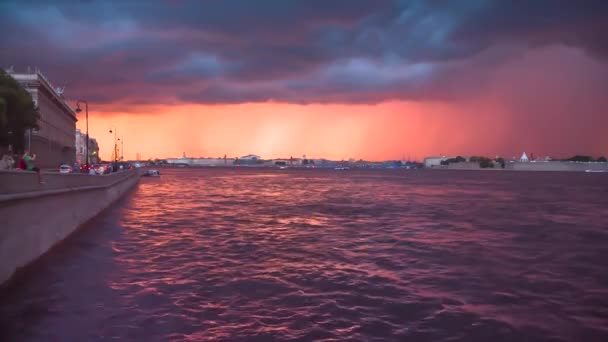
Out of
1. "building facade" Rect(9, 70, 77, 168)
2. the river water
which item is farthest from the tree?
the river water

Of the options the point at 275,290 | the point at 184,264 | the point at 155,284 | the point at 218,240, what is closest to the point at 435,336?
the point at 275,290

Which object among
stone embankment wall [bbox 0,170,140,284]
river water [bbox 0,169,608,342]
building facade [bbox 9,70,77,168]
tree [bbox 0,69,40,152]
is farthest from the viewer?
building facade [bbox 9,70,77,168]

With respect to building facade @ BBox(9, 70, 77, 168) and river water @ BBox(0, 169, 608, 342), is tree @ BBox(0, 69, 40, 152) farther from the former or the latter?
river water @ BBox(0, 169, 608, 342)

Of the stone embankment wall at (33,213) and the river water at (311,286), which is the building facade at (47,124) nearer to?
the stone embankment wall at (33,213)

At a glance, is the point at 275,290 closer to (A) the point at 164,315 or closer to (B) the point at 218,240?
(A) the point at 164,315

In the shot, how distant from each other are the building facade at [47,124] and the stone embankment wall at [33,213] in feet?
165

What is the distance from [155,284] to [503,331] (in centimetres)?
813

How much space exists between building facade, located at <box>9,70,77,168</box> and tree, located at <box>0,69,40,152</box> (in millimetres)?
9813

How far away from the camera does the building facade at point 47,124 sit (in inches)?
2859

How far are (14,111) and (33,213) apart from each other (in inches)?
1697

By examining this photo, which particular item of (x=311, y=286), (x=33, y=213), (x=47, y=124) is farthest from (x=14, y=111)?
(x=311, y=286)

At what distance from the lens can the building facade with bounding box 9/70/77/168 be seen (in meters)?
72.6

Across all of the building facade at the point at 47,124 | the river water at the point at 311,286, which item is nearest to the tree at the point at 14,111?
the building facade at the point at 47,124

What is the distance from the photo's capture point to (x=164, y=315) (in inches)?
392
